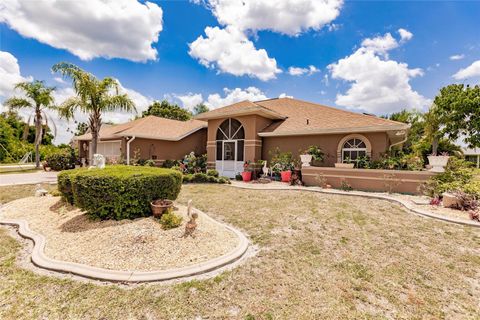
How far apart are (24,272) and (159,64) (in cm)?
1516

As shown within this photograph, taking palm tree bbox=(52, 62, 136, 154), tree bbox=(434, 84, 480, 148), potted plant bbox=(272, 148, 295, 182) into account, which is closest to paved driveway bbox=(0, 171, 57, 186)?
palm tree bbox=(52, 62, 136, 154)

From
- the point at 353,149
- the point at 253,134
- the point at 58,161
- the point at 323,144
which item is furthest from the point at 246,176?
the point at 58,161

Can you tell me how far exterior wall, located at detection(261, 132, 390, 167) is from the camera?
1213 cm

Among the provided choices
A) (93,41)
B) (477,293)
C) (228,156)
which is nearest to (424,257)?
(477,293)

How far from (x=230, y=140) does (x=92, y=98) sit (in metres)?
9.88

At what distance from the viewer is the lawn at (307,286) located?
2688mm

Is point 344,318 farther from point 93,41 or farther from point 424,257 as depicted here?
point 93,41

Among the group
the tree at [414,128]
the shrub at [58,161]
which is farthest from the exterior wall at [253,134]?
the tree at [414,128]

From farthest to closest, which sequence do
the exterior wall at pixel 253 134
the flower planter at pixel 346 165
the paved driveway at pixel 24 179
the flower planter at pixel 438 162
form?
the exterior wall at pixel 253 134 → the paved driveway at pixel 24 179 → the flower planter at pixel 346 165 → the flower planter at pixel 438 162

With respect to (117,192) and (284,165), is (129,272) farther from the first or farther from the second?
(284,165)

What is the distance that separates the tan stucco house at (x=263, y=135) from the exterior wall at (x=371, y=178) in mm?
1891

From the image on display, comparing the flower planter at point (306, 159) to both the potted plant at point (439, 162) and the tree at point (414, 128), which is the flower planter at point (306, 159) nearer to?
the potted plant at point (439, 162)

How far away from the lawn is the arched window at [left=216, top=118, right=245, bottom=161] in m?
11.0

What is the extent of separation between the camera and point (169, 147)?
18625mm
